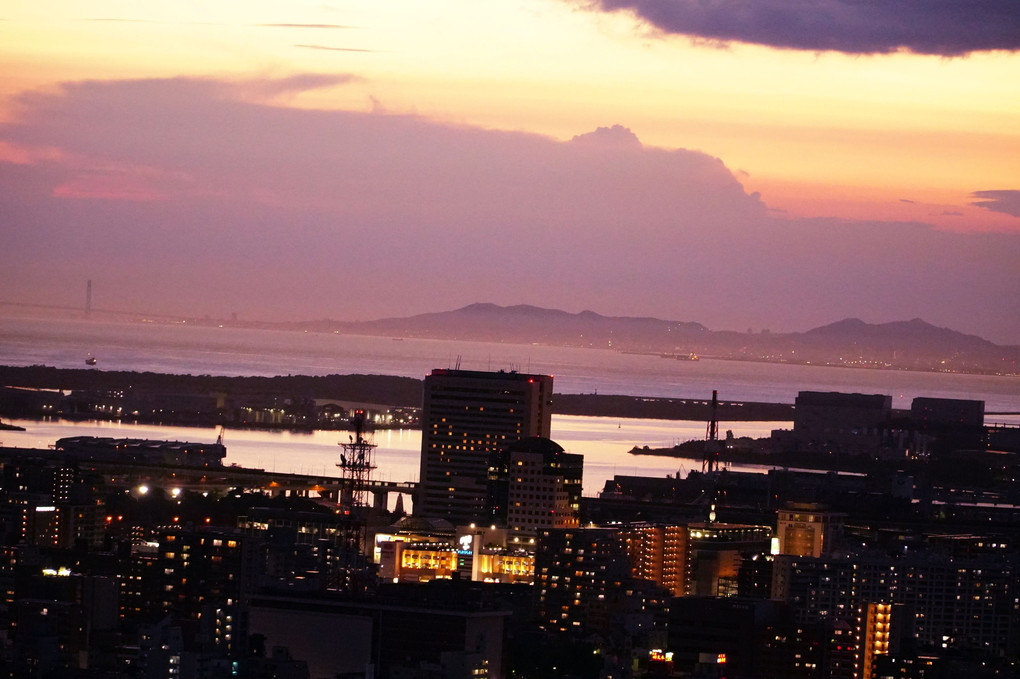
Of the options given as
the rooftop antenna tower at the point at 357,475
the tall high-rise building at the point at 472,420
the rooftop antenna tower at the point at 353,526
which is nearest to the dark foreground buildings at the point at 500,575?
the tall high-rise building at the point at 472,420

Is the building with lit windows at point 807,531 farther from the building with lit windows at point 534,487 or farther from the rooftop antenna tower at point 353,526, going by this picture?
the rooftop antenna tower at point 353,526

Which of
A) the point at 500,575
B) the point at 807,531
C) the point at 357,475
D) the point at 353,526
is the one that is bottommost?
the point at 500,575

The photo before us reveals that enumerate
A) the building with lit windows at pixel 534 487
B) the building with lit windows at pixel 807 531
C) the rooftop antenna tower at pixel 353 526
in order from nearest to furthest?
the rooftop antenna tower at pixel 353 526 → the building with lit windows at pixel 534 487 → the building with lit windows at pixel 807 531

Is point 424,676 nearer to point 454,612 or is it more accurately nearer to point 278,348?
point 454,612

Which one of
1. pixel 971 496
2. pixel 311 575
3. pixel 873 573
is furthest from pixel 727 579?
pixel 971 496

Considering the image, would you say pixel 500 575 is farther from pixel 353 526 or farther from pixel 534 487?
pixel 534 487

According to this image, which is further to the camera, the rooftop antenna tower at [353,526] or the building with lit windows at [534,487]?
the building with lit windows at [534,487]

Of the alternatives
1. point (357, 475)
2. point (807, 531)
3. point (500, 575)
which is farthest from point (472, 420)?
point (500, 575)

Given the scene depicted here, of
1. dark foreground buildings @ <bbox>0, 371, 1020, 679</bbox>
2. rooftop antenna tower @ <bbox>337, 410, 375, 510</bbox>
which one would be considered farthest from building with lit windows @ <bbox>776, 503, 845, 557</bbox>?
rooftop antenna tower @ <bbox>337, 410, 375, 510</bbox>
